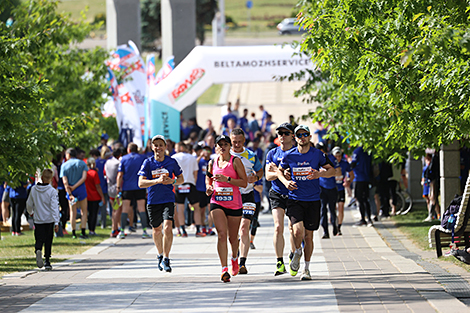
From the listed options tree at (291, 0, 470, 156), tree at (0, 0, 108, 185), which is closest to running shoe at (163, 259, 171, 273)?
tree at (0, 0, 108, 185)

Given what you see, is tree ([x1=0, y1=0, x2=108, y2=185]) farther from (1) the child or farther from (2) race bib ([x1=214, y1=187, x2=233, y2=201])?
(2) race bib ([x1=214, y1=187, x2=233, y2=201])

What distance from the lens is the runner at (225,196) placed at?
9.19 m

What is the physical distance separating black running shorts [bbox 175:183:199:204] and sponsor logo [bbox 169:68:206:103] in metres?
5.60

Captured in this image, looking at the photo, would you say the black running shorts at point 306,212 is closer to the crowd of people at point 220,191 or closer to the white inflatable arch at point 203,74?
the crowd of people at point 220,191

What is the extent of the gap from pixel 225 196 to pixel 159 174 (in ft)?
5.01

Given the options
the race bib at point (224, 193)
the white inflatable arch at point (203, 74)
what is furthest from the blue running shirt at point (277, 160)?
the white inflatable arch at point (203, 74)

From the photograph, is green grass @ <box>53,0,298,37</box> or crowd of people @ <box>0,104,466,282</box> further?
green grass @ <box>53,0,298,37</box>

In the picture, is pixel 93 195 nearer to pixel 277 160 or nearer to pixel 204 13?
pixel 277 160

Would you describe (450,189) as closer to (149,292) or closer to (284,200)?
(284,200)

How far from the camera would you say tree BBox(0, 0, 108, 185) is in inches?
411

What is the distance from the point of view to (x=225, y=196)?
9211mm

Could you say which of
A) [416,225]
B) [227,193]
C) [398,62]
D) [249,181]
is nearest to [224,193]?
[227,193]

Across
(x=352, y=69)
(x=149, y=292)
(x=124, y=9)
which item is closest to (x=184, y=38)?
(x=124, y=9)

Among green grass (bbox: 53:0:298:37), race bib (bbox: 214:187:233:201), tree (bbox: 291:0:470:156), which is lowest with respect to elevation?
race bib (bbox: 214:187:233:201)
